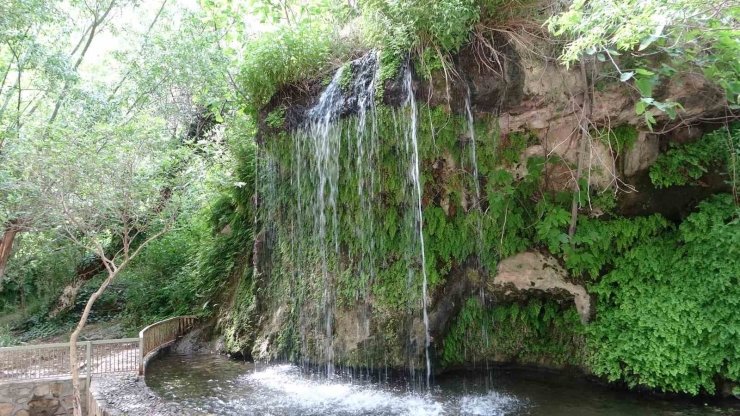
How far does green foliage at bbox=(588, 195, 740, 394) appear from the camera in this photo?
5.74 meters

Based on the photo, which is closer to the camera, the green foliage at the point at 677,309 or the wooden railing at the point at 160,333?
the green foliage at the point at 677,309

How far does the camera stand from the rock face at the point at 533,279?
23.3 feet

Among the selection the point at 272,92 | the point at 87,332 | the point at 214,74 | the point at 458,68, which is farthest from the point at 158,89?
the point at 458,68

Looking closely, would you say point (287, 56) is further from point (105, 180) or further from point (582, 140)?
point (582, 140)

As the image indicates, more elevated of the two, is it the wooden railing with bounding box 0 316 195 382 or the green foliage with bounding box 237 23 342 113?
the green foliage with bounding box 237 23 342 113

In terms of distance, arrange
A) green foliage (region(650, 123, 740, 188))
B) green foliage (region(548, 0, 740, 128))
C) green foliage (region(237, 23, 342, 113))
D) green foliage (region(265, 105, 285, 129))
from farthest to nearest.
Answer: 1. green foliage (region(265, 105, 285, 129))
2. green foliage (region(237, 23, 342, 113))
3. green foliage (region(650, 123, 740, 188))
4. green foliage (region(548, 0, 740, 128))

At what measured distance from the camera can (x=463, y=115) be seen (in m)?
6.72

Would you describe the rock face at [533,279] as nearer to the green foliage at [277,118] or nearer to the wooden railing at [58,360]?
the green foliage at [277,118]

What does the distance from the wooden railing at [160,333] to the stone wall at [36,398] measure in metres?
1.13

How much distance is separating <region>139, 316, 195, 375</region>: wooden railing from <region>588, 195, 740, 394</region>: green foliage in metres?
7.13

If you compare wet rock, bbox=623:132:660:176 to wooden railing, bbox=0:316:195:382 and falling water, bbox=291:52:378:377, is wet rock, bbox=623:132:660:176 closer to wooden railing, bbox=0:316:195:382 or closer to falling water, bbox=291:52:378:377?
falling water, bbox=291:52:378:377

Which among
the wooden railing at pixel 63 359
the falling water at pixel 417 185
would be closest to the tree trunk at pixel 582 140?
the falling water at pixel 417 185

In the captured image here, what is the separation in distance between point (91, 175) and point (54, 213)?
3.68 feet

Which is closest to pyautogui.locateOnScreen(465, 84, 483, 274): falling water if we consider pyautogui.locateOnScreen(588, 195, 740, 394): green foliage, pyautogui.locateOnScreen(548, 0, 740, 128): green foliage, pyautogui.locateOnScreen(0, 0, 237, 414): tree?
pyautogui.locateOnScreen(588, 195, 740, 394): green foliage
